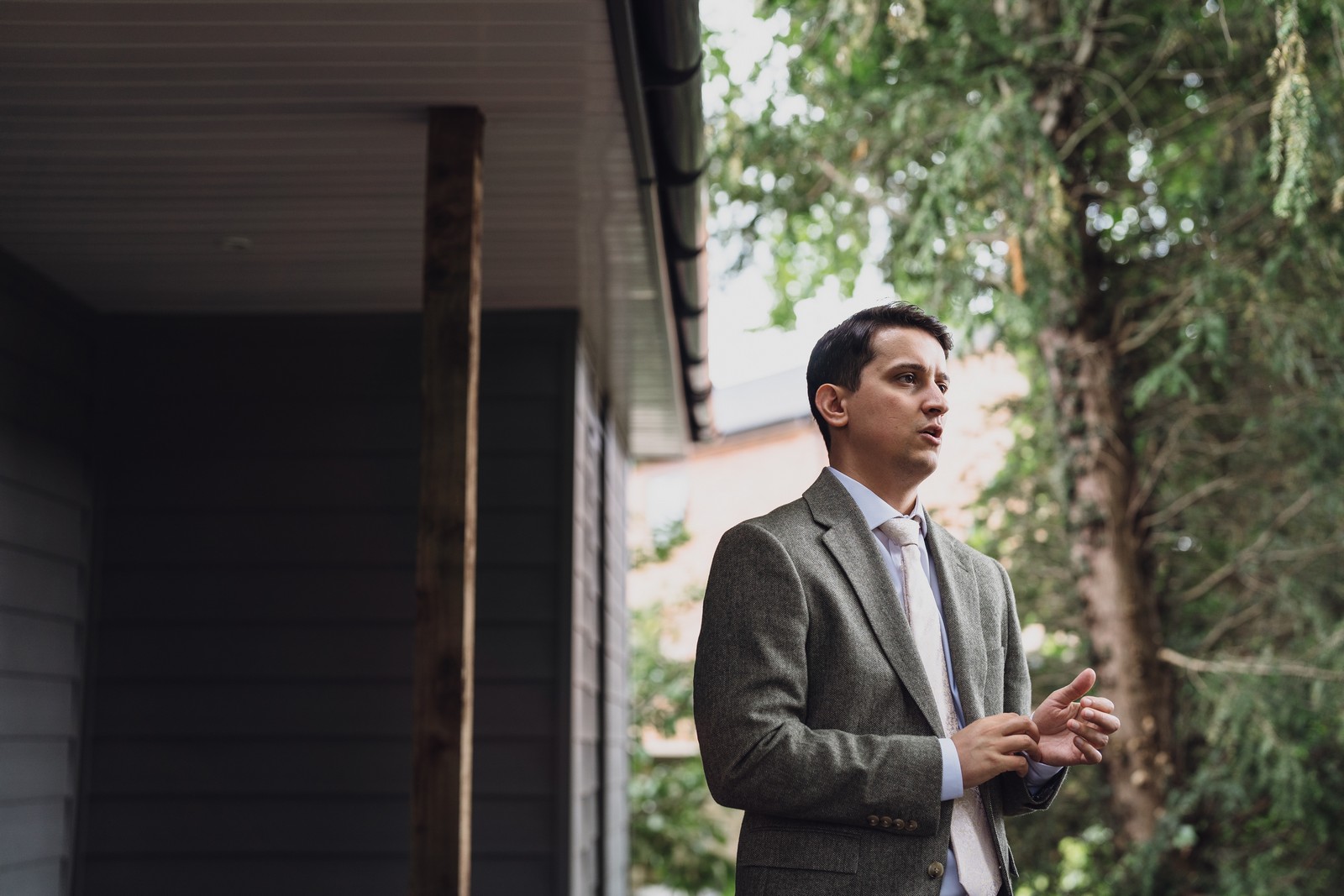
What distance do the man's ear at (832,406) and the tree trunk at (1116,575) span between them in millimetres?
3592

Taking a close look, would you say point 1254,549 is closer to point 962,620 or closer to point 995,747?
point 962,620

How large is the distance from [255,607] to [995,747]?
11.3 feet

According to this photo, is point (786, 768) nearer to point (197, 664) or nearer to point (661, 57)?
point (661, 57)

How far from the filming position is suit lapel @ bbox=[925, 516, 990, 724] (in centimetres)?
159

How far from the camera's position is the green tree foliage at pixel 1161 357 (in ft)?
15.3

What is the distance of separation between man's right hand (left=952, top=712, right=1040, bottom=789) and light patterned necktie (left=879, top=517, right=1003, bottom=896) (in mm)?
91

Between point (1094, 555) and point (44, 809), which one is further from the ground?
point (1094, 555)

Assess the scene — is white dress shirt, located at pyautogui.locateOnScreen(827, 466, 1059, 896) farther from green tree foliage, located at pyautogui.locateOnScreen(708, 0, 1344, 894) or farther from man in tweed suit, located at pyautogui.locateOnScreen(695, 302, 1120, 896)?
green tree foliage, located at pyautogui.locateOnScreen(708, 0, 1344, 894)

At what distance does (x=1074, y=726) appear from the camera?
58.3 inches

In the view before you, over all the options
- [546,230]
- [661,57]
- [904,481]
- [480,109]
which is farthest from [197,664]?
[904,481]

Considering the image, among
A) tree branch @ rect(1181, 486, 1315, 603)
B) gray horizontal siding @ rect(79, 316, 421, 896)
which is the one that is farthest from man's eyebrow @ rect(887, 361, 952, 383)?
tree branch @ rect(1181, 486, 1315, 603)

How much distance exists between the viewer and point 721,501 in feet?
51.2

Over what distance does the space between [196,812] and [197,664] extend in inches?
19.3

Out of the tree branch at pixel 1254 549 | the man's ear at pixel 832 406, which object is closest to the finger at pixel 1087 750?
the man's ear at pixel 832 406
